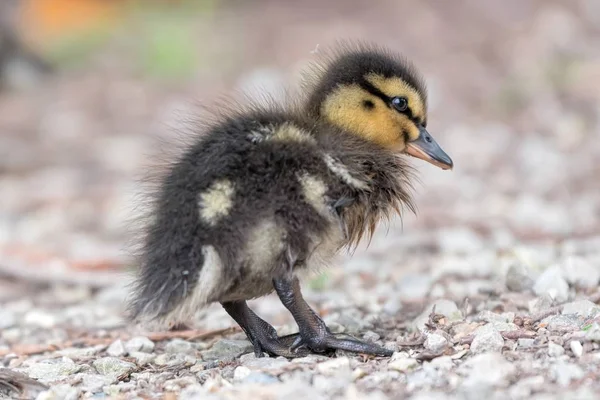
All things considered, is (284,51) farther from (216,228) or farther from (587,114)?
(216,228)

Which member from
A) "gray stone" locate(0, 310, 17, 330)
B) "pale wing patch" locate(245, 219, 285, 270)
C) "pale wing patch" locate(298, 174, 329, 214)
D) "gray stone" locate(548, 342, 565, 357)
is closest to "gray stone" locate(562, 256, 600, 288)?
"gray stone" locate(548, 342, 565, 357)

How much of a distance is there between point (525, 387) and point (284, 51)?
7608 millimetres

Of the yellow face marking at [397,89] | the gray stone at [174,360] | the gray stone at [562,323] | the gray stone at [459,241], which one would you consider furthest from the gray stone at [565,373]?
the gray stone at [459,241]

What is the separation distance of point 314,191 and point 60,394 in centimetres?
114

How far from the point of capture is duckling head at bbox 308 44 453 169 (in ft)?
12.3

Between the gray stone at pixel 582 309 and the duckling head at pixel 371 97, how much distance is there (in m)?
0.92

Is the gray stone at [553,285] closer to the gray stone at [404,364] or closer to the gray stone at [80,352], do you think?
the gray stone at [404,364]

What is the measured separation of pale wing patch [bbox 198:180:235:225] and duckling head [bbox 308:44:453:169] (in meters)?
0.62

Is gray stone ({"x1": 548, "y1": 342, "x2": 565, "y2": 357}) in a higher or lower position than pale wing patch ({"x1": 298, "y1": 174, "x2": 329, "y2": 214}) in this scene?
lower

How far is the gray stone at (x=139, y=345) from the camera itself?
4.16 meters

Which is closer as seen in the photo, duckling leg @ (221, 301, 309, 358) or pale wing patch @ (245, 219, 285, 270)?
pale wing patch @ (245, 219, 285, 270)

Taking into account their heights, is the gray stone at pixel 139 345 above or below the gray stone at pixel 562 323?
below

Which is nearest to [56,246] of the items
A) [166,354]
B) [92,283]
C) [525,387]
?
[92,283]

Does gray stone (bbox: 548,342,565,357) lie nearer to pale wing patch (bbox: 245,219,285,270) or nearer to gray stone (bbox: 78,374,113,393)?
pale wing patch (bbox: 245,219,285,270)
